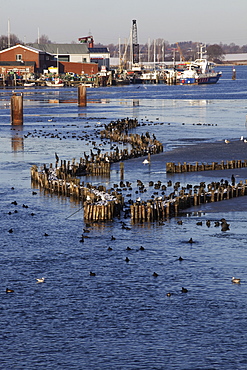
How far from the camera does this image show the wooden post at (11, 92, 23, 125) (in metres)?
79.2

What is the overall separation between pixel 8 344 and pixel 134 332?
396cm

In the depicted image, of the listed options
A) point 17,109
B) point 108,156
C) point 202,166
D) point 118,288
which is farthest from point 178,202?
point 17,109

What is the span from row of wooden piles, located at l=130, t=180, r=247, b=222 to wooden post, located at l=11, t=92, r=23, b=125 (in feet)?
147

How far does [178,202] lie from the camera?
35406 millimetres

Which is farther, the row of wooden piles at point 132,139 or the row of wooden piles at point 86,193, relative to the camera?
the row of wooden piles at point 132,139

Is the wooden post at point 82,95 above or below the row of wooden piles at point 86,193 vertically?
above

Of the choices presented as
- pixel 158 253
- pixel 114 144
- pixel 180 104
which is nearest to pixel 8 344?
pixel 158 253

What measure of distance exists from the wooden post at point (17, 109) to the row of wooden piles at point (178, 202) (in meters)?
44.9

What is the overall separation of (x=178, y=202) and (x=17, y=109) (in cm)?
5150

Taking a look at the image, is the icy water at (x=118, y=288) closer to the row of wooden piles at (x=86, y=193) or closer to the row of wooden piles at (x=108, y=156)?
the row of wooden piles at (x=86, y=193)

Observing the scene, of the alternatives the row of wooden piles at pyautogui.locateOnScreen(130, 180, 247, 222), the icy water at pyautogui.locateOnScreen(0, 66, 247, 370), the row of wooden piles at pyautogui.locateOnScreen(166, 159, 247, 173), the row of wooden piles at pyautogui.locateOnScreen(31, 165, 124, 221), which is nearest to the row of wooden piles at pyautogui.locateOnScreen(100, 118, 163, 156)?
the row of wooden piles at pyautogui.locateOnScreen(166, 159, 247, 173)

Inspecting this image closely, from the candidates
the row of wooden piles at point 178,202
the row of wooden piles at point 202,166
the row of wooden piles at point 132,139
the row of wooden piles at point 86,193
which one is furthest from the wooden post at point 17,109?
the row of wooden piles at point 178,202

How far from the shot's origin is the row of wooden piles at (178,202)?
33750mm

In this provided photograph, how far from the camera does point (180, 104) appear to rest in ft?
416
